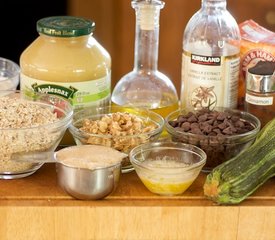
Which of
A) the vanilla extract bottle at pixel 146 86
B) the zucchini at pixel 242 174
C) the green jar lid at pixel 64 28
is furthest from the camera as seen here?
the vanilla extract bottle at pixel 146 86

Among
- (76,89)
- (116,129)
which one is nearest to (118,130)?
(116,129)

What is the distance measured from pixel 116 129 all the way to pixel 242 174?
0.71 ft

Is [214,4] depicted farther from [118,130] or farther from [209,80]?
[118,130]

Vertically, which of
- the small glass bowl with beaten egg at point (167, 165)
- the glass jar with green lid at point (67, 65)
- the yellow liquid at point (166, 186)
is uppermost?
the glass jar with green lid at point (67, 65)

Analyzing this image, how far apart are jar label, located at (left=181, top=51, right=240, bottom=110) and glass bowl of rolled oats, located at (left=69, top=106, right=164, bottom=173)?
0.26ft

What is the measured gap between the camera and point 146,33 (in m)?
1.32

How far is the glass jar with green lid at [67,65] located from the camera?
1.23 metres

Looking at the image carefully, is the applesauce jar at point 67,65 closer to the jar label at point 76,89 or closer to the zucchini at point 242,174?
the jar label at point 76,89

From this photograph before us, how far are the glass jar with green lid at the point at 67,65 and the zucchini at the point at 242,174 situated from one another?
26 cm

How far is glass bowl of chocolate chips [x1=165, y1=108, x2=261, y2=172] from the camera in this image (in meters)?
1.18

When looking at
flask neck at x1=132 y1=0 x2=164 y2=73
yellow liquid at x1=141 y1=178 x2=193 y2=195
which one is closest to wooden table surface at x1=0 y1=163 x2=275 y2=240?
yellow liquid at x1=141 y1=178 x2=193 y2=195

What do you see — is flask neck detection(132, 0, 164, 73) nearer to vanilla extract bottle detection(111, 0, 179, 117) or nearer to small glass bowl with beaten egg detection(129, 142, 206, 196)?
vanilla extract bottle detection(111, 0, 179, 117)

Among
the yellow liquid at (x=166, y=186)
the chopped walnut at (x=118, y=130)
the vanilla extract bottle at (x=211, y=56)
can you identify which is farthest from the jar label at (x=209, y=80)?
the yellow liquid at (x=166, y=186)
